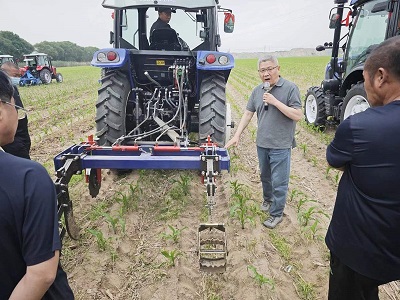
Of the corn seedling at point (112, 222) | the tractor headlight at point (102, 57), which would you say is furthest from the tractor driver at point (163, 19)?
the corn seedling at point (112, 222)

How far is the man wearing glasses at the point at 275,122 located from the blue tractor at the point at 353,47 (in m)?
1.96

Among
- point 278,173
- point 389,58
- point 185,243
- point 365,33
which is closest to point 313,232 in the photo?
point 278,173

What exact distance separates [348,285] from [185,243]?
150cm

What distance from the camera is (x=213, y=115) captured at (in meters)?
3.56

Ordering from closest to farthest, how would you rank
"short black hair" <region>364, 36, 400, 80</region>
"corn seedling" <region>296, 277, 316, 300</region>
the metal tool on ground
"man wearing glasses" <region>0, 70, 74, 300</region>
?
1. "man wearing glasses" <region>0, 70, 74, 300</region>
2. "short black hair" <region>364, 36, 400, 80</region>
3. the metal tool on ground
4. "corn seedling" <region>296, 277, 316, 300</region>

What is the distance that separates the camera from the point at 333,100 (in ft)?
18.7

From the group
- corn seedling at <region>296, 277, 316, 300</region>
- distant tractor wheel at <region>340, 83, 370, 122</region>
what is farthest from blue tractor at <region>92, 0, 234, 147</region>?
distant tractor wheel at <region>340, 83, 370, 122</region>

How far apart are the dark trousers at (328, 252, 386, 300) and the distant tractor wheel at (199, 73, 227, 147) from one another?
2042 millimetres

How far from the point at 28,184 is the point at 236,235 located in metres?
2.23

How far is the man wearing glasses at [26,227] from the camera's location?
960mm

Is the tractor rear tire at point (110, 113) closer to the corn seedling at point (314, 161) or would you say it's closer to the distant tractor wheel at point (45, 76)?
the corn seedling at point (314, 161)

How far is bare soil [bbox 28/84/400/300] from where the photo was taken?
2.28 meters

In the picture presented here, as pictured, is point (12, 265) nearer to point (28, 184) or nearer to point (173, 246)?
point (28, 184)

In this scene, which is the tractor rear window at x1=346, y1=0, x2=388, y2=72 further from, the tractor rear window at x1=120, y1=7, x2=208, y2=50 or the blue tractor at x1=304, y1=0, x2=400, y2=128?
the tractor rear window at x1=120, y1=7, x2=208, y2=50
